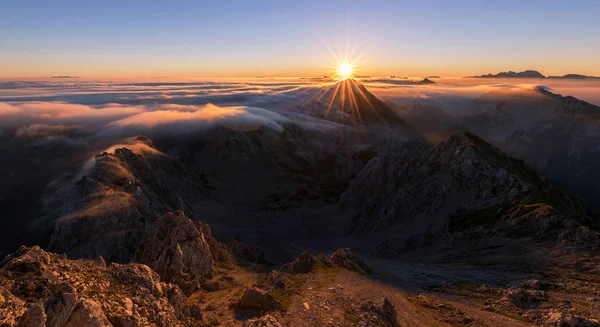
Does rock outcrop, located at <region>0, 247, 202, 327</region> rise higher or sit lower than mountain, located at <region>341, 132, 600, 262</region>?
higher

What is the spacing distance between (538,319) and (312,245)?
129257mm

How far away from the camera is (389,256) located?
132 m

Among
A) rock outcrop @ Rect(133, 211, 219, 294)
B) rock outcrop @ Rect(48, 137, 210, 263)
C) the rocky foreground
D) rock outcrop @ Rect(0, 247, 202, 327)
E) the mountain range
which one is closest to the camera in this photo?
rock outcrop @ Rect(0, 247, 202, 327)

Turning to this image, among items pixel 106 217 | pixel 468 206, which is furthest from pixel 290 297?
pixel 106 217

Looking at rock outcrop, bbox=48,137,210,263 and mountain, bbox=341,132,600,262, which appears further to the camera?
rock outcrop, bbox=48,137,210,263

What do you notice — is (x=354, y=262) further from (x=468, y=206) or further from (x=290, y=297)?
(x=468, y=206)

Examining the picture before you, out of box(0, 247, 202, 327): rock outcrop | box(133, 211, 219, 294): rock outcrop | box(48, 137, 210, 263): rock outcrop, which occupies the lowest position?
box(48, 137, 210, 263): rock outcrop

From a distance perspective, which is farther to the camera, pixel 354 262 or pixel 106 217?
pixel 106 217

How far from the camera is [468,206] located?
443 ft

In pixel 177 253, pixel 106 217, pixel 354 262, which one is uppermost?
pixel 177 253

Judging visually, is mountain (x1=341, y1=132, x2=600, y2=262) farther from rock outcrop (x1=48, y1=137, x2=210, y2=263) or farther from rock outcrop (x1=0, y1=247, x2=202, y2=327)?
rock outcrop (x1=48, y1=137, x2=210, y2=263)

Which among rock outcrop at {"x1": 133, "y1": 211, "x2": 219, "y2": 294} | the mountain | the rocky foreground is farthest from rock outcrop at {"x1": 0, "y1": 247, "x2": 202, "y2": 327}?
the mountain

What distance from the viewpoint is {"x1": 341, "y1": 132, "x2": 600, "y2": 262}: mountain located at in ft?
347

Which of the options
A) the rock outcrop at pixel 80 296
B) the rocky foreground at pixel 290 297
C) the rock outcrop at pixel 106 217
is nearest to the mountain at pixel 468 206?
the rocky foreground at pixel 290 297
